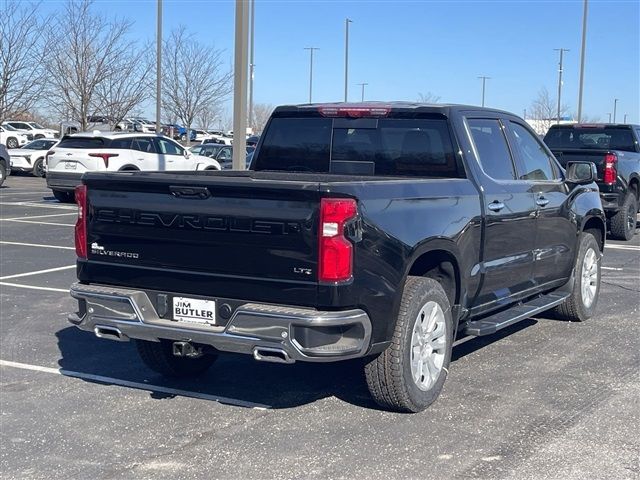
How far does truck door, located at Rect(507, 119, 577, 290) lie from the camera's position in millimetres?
7477

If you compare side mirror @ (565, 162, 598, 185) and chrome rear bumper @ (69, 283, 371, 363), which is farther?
side mirror @ (565, 162, 598, 185)

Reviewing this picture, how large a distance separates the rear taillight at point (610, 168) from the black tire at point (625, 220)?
0.69 m

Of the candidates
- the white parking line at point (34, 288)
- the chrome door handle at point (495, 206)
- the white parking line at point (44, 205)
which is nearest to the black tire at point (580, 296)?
the chrome door handle at point (495, 206)

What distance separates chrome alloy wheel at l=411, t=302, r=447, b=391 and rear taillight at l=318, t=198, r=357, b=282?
0.85 metres

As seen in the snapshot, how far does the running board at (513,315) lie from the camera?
21.3 feet

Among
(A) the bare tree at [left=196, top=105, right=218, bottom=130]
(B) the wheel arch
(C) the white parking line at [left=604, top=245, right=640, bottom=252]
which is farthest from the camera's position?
(A) the bare tree at [left=196, top=105, right=218, bottom=130]

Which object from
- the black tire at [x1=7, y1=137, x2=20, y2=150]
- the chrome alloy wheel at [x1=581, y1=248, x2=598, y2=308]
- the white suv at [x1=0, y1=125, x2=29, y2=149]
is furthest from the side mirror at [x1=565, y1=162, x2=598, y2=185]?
the black tire at [x1=7, y1=137, x2=20, y2=150]

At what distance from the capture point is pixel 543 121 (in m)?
73.2

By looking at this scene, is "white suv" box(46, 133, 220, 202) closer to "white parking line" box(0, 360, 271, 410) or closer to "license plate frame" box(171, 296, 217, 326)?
"white parking line" box(0, 360, 271, 410)

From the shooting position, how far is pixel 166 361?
21.5 ft

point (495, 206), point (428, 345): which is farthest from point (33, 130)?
point (428, 345)

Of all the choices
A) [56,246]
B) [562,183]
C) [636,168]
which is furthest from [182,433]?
[636,168]

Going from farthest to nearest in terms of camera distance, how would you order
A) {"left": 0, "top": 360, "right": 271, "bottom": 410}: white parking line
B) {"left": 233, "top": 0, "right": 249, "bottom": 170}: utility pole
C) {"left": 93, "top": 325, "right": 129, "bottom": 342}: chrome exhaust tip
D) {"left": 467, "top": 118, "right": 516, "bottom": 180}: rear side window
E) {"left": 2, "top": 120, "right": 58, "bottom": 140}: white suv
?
{"left": 2, "top": 120, "right": 58, "bottom": 140}: white suv < {"left": 233, "top": 0, "right": 249, "bottom": 170}: utility pole < {"left": 467, "top": 118, "right": 516, "bottom": 180}: rear side window < {"left": 0, "top": 360, "right": 271, "bottom": 410}: white parking line < {"left": 93, "top": 325, "right": 129, "bottom": 342}: chrome exhaust tip

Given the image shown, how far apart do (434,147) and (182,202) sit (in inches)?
82.7
